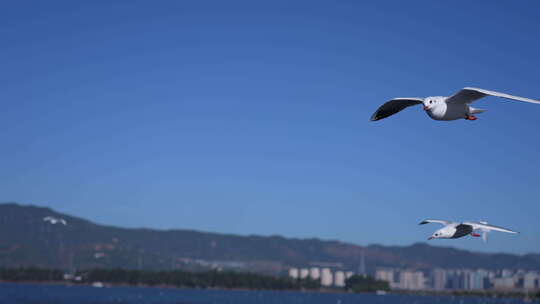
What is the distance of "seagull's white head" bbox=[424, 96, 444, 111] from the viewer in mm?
20797

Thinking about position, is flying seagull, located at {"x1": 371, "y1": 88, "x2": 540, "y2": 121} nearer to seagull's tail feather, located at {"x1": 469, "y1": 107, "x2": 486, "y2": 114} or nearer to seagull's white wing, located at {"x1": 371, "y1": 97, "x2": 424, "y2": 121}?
seagull's tail feather, located at {"x1": 469, "y1": 107, "x2": 486, "y2": 114}

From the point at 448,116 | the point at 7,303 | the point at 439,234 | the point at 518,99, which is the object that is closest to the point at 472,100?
the point at 448,116

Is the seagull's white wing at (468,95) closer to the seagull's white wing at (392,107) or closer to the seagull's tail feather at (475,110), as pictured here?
the seagull's tail feather at (475,110)

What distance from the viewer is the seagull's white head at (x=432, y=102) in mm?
20797

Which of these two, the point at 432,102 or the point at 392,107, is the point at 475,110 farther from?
the point at 392,107

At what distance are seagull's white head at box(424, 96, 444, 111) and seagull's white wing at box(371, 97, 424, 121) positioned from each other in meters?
1.30

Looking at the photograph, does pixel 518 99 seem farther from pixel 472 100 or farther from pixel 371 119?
pixel 371 119

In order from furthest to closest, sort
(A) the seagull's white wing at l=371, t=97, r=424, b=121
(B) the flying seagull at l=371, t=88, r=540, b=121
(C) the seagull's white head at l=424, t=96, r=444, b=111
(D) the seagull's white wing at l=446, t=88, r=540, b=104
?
(A) the seagull's white wing at l=371, t=97, r=424, b=121 < (C) the seagull's white head at l=424, t=96, r=444, b=111 < (B) the flying seagull at l=371, t=88, r=540, b=121 < (D) the seagull's white wing at l=446, t=88, r=540, b=104

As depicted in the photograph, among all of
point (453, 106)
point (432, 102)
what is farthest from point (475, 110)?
point (432, 102)

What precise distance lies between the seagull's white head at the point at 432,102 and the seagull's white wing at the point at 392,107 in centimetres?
130

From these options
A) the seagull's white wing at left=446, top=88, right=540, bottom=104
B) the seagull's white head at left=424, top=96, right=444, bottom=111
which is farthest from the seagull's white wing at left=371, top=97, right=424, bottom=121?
the seagull's white wing at left=446, top=88, right=540, bottom=104

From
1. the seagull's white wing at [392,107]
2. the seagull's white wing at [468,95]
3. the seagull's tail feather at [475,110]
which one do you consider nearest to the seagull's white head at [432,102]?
the seagull's white wing at [468,95]

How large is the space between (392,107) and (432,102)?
→ 2.61 metres

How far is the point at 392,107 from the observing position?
23.5 metres
